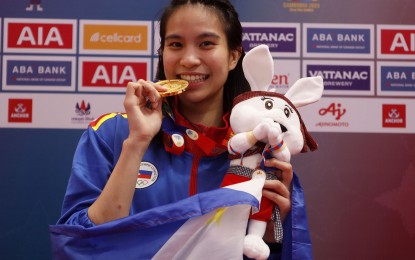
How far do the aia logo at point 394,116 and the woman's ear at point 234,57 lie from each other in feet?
3.95

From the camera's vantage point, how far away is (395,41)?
7.70 feet

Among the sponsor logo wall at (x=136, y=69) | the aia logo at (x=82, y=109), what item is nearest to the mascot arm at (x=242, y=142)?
the sponsor logo wall at (x=136, y=69)

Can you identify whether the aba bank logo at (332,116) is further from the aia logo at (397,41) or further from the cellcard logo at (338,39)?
the aia logo at (397,41)

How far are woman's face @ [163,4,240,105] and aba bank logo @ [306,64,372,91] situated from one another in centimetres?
115

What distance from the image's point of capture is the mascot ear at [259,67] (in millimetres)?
1231

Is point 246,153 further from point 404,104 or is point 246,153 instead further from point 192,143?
point 404,104

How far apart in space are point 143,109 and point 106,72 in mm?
1190

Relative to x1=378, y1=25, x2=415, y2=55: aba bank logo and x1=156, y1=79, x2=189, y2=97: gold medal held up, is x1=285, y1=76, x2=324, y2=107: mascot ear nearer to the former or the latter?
x1=156, y1=79, x2=189, y2=97: gold medal held up

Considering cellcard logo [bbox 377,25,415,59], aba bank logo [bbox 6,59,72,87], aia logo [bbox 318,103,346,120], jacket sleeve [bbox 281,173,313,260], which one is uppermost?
cellcard logo [bbox 377,25,415,59]

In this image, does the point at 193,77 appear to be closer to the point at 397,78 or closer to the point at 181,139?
the point at 181,139

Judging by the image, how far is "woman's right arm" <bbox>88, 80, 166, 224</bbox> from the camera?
1080 millimetres

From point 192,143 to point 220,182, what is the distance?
0.12m

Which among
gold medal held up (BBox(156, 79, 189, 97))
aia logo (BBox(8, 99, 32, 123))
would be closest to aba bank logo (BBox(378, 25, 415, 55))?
gold medal held up (BBox(156, 79, 189, 97))

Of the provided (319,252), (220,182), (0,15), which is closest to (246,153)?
(220,182)
